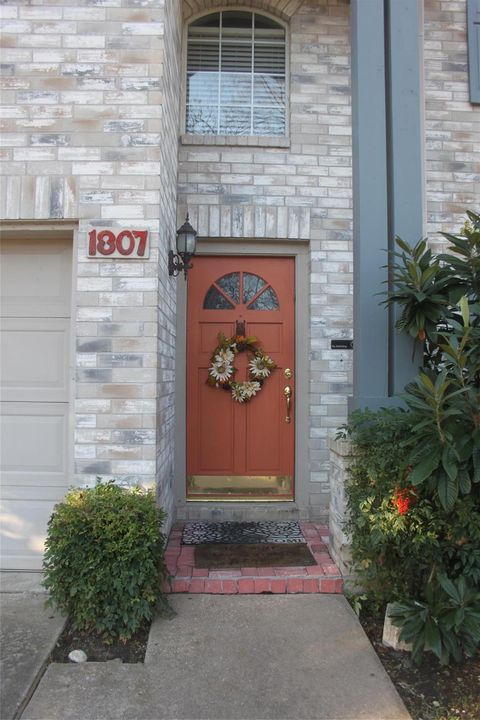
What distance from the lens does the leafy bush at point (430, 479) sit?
2258 mm

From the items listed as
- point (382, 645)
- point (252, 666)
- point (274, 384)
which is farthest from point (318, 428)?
point (252, 666)

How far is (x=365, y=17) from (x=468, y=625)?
3579 mm

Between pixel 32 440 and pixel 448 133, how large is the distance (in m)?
4.29

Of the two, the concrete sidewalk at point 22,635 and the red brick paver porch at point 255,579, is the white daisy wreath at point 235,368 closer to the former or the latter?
the red brick paver porch at point 255,579

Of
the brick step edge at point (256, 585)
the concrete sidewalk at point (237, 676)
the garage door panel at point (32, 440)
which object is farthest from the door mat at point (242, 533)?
the garage door panel at point (32, 440)

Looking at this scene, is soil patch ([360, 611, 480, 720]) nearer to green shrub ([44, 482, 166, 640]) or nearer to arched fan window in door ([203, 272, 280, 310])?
green shrub ([44, 482, 166, 640])

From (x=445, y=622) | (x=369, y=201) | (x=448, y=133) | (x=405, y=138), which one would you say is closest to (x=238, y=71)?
(x=448, y=133)

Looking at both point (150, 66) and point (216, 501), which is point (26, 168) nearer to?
point (150, 66)

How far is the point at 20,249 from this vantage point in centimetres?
329

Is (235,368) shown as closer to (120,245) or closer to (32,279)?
(120,245)

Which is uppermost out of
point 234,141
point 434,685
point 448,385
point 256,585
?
point 234,141

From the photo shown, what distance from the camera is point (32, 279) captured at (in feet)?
10.8

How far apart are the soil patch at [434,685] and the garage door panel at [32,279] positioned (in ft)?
9.25

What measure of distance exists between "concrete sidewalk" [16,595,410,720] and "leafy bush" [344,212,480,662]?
32cm
